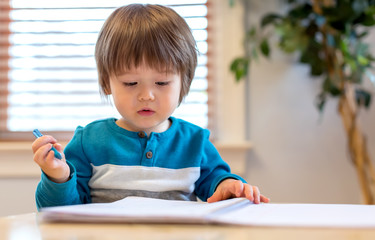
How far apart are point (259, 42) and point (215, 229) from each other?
1334 millimetres

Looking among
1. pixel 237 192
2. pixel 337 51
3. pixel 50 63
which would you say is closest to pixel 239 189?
pixel 237 192

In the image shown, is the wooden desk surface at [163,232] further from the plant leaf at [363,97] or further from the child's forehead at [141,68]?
the plant leaf at [363,97]

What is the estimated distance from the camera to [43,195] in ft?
2.59

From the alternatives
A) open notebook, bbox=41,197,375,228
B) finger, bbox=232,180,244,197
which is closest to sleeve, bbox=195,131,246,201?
finger, bbox=232,180,244,197

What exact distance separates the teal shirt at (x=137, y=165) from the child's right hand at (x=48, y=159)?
0.35 ft

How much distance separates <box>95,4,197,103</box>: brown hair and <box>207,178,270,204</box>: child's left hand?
0.25 m

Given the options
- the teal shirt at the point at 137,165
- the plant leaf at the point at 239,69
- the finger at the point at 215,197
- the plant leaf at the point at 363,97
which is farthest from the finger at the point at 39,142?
the plant leaf at the point at 363,97

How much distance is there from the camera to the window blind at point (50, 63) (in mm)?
1884

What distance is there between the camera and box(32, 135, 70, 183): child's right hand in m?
0.70

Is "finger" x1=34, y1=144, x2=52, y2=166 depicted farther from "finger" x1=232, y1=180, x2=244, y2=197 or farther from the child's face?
"finger" x1=232, y1=180, x2=244, y2=197

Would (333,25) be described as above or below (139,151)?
above

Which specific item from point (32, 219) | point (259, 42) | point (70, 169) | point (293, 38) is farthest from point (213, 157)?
point (259, 42)

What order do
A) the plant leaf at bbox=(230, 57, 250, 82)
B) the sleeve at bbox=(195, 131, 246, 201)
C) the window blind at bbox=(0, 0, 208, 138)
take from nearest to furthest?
the sleeve at bbox=(195, 131, 246, 201)
the plant leaf at bbox=(230, 57, 250, 82)
the window blind at bbox=(0, 0, 208, 138)

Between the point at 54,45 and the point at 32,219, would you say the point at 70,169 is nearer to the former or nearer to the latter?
the point at 32,219
